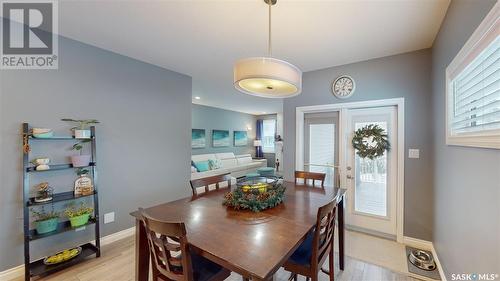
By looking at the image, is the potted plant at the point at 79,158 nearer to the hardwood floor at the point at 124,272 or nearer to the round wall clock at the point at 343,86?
the hardwood floor at the point at 124,272

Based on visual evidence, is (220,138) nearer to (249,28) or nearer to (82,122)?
(82,122)

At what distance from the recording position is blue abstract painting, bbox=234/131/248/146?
Result: 27.2ft

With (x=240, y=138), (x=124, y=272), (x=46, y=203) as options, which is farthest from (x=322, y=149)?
(x=240, y=138)

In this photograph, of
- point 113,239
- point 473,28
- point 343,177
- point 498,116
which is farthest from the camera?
point 343,177

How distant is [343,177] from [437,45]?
1997 mm

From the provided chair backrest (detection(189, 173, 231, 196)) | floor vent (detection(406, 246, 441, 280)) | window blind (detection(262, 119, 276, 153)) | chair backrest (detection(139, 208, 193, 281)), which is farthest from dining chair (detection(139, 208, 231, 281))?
window blind (detection(262, 119, 276, 153))

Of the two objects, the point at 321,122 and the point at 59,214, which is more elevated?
the point at 321,122

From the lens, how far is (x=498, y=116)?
1.00 m

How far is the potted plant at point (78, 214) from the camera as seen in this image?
221 centimetres

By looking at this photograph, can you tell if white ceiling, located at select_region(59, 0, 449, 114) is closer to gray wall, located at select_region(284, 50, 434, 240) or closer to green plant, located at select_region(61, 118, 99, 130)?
gray wall, located at select_region(284, 50, 434, 240)

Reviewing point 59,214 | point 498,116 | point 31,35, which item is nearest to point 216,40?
point 31,35

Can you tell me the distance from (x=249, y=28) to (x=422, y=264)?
10.4 ft

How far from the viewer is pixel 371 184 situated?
301 cm

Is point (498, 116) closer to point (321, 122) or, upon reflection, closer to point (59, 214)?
point (321, 122)
